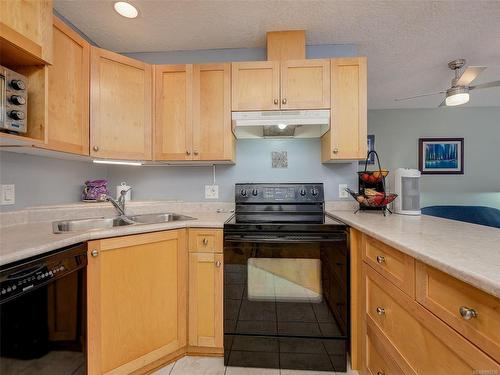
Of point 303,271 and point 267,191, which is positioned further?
point 267,191

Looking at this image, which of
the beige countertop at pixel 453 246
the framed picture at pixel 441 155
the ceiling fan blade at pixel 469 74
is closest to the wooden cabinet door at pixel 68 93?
the beige countertop at pixel 453 246

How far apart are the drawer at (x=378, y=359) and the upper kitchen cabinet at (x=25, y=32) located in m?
2.15

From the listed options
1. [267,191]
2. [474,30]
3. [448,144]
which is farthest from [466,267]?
[448,144]

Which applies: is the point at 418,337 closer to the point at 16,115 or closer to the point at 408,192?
the point at 408,192

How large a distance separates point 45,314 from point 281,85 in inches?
76.3

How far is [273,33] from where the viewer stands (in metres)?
1.89

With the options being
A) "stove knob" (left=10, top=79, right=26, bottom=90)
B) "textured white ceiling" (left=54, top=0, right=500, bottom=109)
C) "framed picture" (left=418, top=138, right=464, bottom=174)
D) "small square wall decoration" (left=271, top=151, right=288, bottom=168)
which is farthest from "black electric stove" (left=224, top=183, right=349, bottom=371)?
"framed picture" (left=418, top=138, right=464, bottom=174)

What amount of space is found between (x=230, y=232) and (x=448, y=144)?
3992 millimetres

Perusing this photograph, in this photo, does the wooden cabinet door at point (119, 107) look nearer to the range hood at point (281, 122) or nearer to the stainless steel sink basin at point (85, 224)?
the stainless steel sink basin at point (85, 224)

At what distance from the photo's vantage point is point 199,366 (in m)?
1.49

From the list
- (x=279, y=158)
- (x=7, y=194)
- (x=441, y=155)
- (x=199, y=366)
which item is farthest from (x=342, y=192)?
(x=441, y=155)

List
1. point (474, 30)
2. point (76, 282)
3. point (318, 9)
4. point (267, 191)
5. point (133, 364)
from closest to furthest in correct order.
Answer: point (76, 282) → point (133, 364) → point (318, 9) → point (474, 30) → point (267, 191)

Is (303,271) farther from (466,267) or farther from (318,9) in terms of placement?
(318,9)

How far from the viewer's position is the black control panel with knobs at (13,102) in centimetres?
106
